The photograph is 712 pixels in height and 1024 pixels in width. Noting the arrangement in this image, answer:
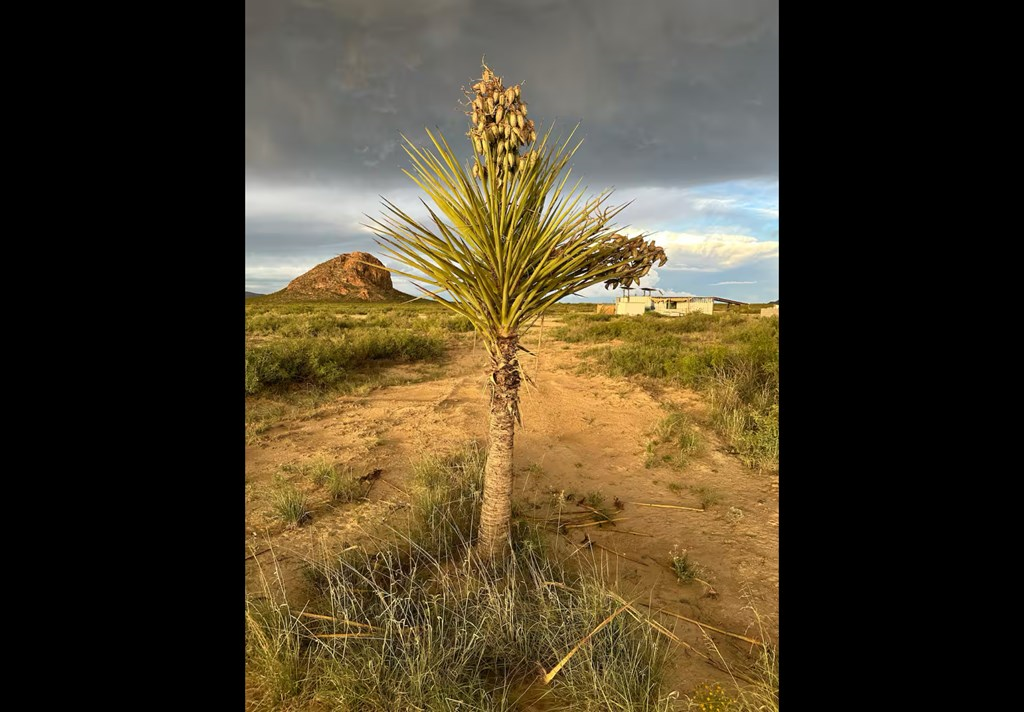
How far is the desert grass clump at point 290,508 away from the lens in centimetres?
371

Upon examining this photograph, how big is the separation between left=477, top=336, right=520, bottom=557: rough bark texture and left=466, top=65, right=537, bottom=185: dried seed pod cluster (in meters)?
1.01

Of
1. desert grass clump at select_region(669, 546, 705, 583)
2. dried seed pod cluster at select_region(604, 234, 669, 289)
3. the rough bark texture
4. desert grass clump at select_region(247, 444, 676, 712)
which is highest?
dried seed pod cluster at select_region(604, 234, 669, 289)

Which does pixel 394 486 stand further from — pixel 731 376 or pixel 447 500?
pixel 731 376

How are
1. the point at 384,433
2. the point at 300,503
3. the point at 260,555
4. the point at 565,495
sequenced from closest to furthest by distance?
the point at 260,555 → the point at 300,503 → the point at 565,495 → the point at 384,433

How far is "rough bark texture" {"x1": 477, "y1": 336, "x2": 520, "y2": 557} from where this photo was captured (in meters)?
2.71

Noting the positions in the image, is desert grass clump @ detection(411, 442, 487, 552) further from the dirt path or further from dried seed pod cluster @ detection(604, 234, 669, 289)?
dried seed pod cluster @ detection(604, 234, 669, 289)

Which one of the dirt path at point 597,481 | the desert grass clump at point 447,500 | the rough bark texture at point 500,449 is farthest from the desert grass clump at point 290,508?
the rough bark texture at point 500,449

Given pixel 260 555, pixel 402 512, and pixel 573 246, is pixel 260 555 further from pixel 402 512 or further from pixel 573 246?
pixel 573 246

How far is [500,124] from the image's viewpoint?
237 centimetres

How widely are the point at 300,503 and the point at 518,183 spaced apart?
3.16m

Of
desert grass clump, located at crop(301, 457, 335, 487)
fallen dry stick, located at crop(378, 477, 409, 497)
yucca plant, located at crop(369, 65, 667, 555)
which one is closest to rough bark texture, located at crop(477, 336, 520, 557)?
yucca plant, located at crop(369, 65, 667, 555)

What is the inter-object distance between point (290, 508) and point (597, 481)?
9.60 ft

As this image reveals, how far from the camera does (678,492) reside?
4.46 m
